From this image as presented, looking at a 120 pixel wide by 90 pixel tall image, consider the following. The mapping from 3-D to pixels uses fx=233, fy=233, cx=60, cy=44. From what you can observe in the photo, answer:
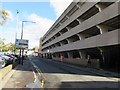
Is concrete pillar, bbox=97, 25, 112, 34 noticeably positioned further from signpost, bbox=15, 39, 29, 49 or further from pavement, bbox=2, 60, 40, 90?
pavement, bbox=2, 60, 40, 90

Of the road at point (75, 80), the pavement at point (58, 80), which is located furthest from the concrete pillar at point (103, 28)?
the road at point (75, 80)

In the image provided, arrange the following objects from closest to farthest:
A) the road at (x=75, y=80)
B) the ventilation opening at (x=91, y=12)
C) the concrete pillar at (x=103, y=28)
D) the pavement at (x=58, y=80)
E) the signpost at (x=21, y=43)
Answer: the pavement at (x=58, y=80), the road at (x=75, y=80), the concrete pillar at (x=103, y=28), the ventilation opening at (x=91, y=12), the signpost at (x=21, y=43)

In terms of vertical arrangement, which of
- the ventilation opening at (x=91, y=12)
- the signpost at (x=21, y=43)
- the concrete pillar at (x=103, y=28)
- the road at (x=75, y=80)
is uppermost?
the ventilation opening at (x=91, y=12)

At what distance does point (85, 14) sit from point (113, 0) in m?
13.6

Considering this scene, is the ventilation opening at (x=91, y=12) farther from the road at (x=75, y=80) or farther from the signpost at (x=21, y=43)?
the road at (x=75, y=80)

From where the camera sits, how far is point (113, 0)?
110 ft

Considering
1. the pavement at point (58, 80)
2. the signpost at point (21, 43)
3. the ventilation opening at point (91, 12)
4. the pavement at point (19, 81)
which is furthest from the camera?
the signpost at point (21, 43)

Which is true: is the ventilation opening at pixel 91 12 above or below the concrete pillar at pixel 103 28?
above

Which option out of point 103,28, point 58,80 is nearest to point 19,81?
point 58,80

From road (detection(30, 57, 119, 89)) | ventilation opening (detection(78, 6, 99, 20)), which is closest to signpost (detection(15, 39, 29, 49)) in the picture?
ventilation opening (detection(78, 6, 99, 20))

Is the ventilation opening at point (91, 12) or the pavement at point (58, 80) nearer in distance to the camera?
the pavement at point (58, 80)

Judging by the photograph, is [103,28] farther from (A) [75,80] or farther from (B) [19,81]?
(B) [19,81]

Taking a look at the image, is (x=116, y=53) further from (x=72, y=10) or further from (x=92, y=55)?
(x=72, y=10)

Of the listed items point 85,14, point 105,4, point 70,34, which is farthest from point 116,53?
point 70,34
